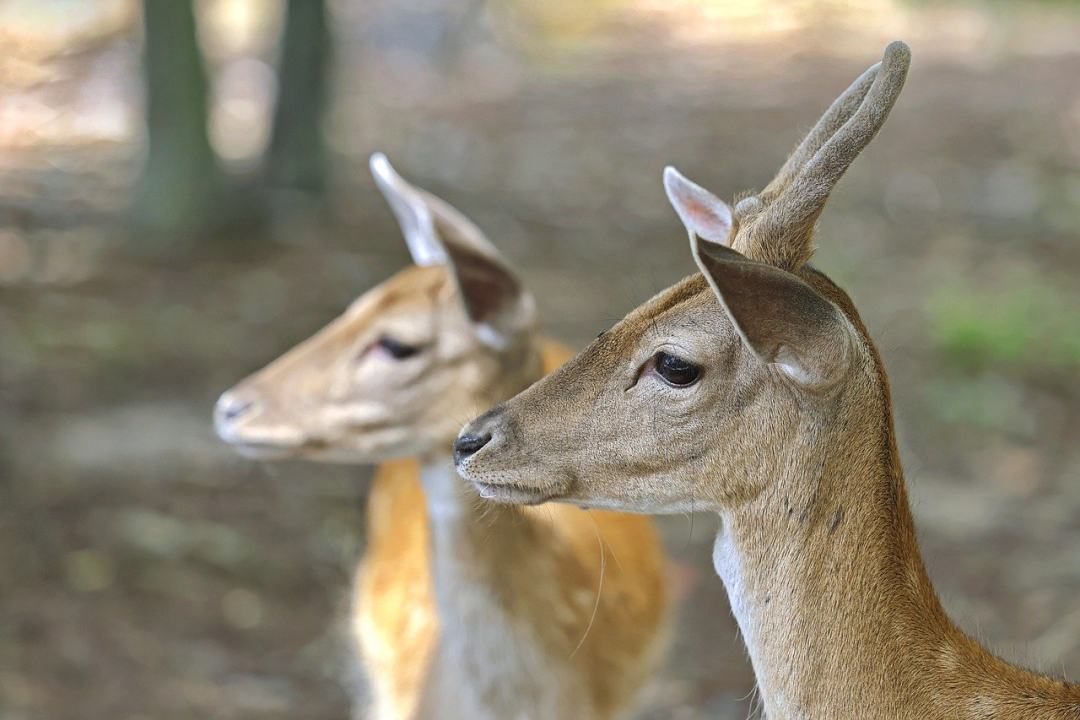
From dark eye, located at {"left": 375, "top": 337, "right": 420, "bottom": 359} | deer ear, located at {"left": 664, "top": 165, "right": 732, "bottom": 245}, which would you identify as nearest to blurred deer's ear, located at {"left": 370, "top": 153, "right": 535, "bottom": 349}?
dark eye, located at {"left": 375, "top": 337, "right": 420, "bottom": 359}

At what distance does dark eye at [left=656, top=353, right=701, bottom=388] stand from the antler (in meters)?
0.24

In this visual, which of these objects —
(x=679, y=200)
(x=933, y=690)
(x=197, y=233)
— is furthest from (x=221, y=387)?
(x=933, y=690)

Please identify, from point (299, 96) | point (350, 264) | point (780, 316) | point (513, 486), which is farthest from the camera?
point (299, 96)

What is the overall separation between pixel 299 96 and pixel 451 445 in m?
6.08

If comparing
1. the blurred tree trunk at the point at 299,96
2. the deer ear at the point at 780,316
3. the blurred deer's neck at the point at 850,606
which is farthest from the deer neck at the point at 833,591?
the blurred tree trunk at the point at 299,96

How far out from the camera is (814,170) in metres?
2.52

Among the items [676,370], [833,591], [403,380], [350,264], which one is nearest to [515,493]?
[676,370]

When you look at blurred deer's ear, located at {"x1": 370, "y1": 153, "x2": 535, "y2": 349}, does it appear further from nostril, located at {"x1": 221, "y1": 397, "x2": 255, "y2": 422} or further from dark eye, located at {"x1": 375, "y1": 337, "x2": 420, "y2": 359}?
nostril, located at {"x1": 221, "y1": 397, "x2": 255, "y2": 422}

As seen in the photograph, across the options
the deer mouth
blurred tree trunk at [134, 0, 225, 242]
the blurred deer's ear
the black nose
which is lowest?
the deer mouth

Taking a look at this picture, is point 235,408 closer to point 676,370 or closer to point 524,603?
point 524,603

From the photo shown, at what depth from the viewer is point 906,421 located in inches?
289

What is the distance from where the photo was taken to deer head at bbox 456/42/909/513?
249 centimetres

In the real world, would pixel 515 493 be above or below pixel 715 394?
below

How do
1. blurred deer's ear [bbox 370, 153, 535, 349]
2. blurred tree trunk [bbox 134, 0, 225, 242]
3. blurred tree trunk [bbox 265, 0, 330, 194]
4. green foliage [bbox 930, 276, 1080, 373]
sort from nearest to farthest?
1. blurred deer's ear [bbox 370, 153, 535, 349]
2. green foliage [bbox 930, 276, 1080, 373]
3. blurred tree trunk [bbox 134, 0, 225, 242]
4. blurred tree trunk [bbox 265, 0, 330, 194]
